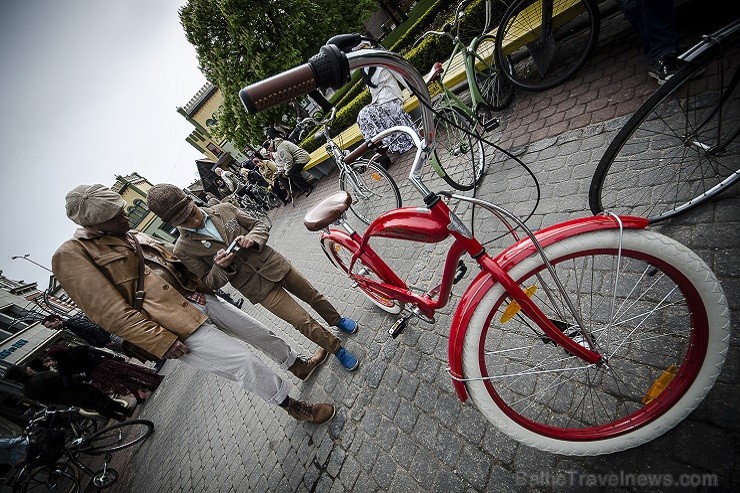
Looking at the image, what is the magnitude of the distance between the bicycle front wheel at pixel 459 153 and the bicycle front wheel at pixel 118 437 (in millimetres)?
6085

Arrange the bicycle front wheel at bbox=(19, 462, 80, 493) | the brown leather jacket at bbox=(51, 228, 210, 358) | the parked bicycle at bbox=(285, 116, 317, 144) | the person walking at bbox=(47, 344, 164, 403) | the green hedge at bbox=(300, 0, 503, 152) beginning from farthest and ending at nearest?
the green hedge at bbox=(300, 0, 503, 152) → the parked bicycle at bbox=(285, 116, 317, 144) → the person walking at bbox=(47, 344, 164, 403) → the bicycle front wheel at bbox=(19, 462, 80, 493) → the brown leather jacket at bbox=(51, 228, 210, 358)

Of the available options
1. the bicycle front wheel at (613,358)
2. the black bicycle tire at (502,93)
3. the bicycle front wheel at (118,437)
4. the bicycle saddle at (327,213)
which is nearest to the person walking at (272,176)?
the black bicycle tire at (502,93)

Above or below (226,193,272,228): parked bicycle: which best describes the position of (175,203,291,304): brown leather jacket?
above

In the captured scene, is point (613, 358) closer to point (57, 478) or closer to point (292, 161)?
point (57, 478)

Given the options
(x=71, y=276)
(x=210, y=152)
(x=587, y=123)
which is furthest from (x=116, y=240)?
(x=210, y=152)

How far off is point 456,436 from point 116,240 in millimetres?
2914

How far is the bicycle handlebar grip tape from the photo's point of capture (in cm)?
103

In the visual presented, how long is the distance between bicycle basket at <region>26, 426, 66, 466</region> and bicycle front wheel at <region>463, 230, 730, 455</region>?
611 centimetres

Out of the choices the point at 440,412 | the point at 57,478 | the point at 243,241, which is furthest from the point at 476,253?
the point at 57,478

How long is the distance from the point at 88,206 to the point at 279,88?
1.99 m

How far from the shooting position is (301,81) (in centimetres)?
107

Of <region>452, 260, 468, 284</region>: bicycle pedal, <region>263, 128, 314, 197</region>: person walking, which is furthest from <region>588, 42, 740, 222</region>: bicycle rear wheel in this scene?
<region>263, 128, 314, 197</region>: person walking

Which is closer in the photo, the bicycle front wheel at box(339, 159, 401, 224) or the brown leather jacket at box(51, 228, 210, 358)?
the brown leather jacket at box(51, 228, 210, 358)

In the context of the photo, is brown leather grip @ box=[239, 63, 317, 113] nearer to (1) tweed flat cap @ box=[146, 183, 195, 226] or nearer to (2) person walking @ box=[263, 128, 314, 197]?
(1) tweed flat cap @ box=[146, 183, 195, 226]
